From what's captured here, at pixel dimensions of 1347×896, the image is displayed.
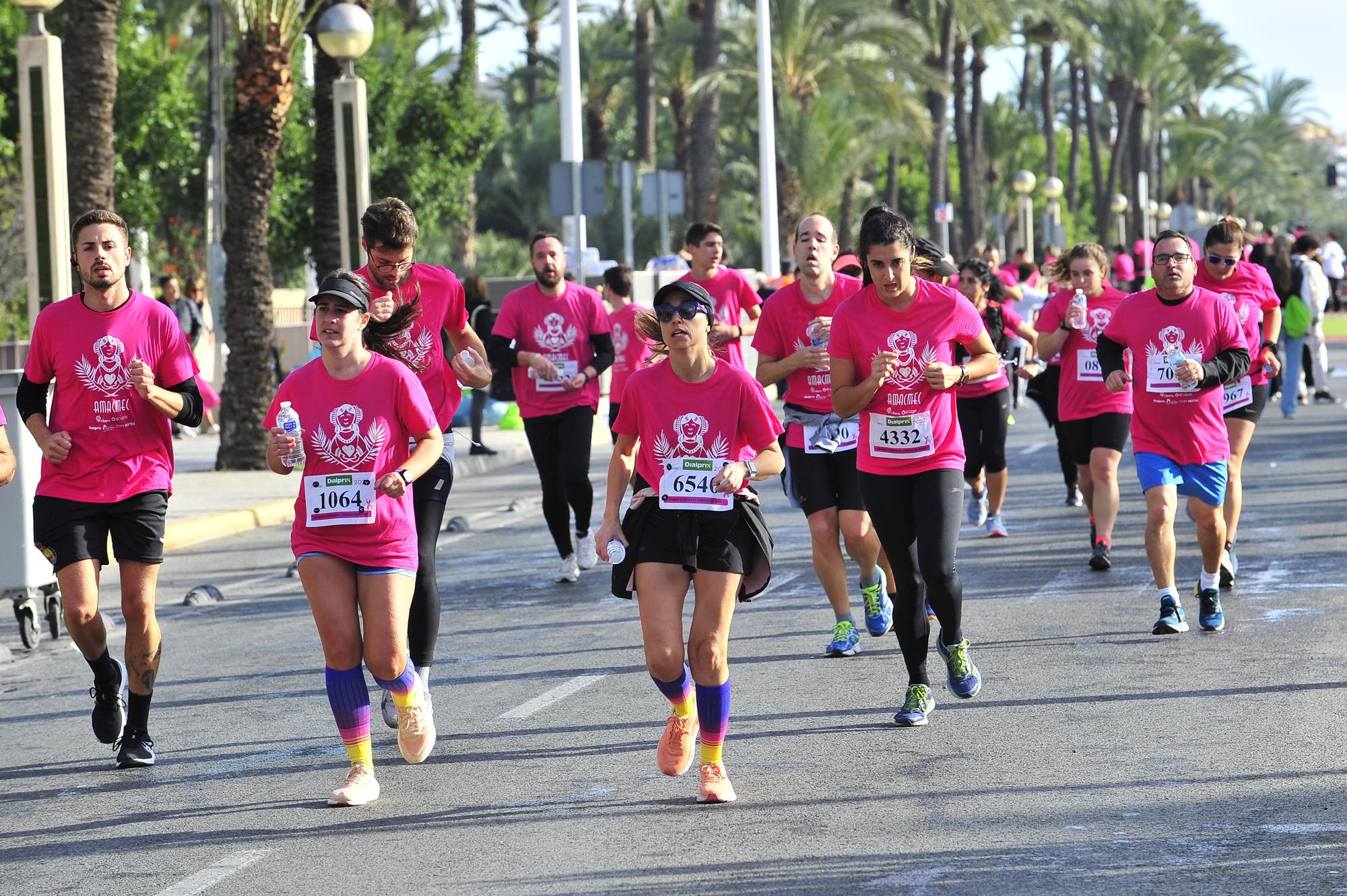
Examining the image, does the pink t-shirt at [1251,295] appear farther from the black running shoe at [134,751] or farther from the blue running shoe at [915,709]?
the black running shoe at [134,751]

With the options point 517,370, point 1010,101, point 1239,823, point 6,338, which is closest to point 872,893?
point 1239,823

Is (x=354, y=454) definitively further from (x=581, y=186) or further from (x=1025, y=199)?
(x=1025, y=199)

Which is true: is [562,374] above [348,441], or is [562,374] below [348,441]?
above

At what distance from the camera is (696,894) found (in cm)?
521

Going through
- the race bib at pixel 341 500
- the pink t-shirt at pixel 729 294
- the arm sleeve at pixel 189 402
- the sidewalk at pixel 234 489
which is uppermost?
the pink t-shirt at pixel 729 294

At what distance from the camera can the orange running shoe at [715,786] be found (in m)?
6.23

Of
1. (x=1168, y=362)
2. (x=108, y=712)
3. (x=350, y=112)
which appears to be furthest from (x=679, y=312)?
(x=350, y=112)

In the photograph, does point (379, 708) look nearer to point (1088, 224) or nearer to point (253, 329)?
point (253, 329)

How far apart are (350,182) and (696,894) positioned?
1213 cm

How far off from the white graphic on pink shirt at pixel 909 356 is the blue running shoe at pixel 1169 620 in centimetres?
245

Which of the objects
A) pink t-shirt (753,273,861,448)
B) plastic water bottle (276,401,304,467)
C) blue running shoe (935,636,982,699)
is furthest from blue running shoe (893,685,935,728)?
plastic water bottle (276,401,304,467)

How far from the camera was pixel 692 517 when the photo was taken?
629cm

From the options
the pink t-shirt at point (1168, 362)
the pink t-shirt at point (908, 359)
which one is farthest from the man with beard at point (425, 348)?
the pink t-shirt at point (1168, 362)

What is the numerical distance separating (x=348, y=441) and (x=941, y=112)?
42.6 metres
